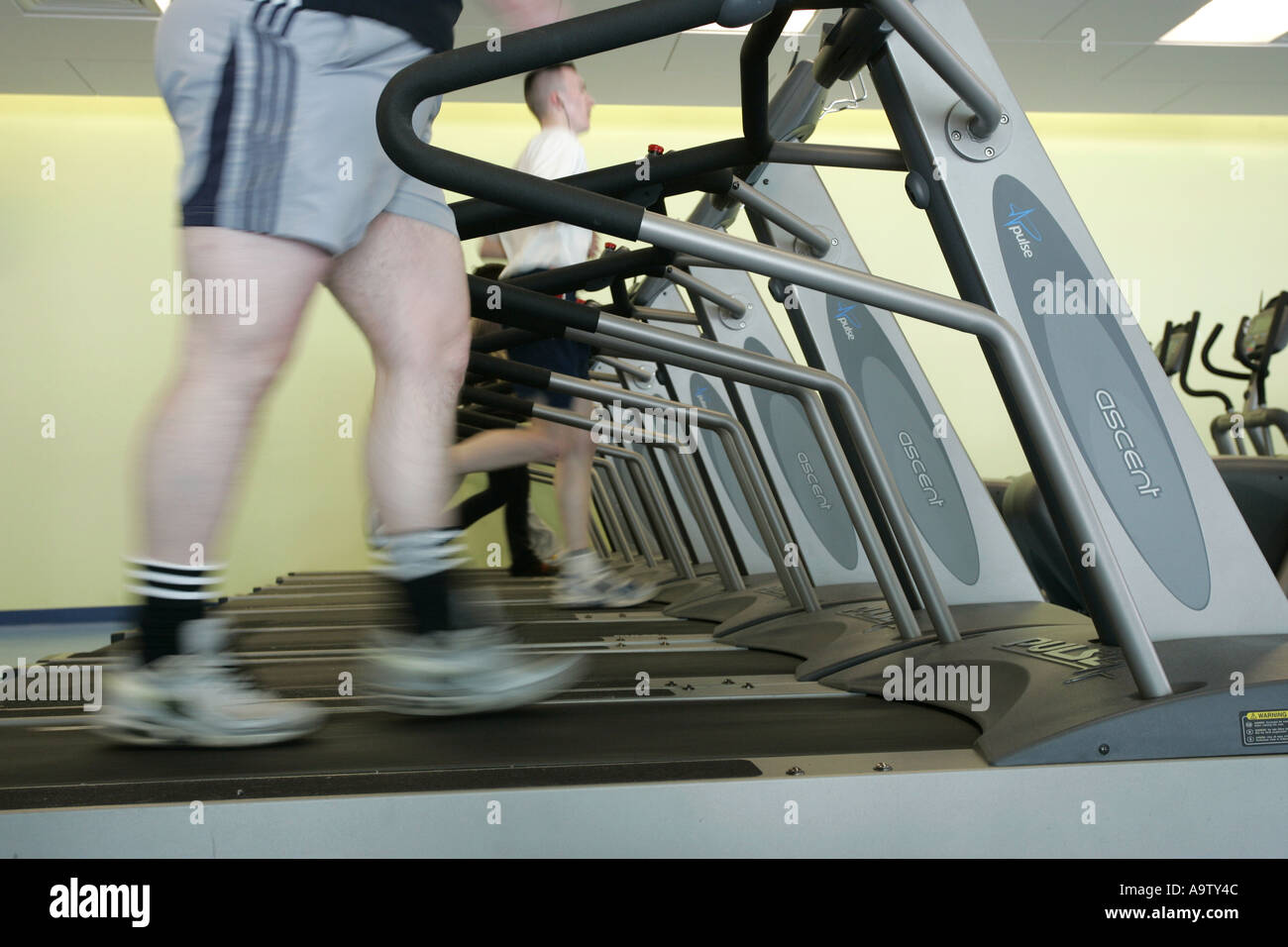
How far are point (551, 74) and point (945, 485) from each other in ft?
5.36

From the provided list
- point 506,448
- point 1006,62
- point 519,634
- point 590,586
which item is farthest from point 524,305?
point 1006,62

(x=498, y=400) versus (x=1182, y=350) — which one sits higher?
(x=1182, y=350)

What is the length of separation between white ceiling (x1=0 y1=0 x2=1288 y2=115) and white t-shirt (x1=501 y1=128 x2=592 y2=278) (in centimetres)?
183

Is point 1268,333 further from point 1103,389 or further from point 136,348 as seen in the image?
point 136,348

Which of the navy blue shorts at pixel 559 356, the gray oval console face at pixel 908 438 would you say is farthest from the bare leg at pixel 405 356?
the navy blue shorts at pixel 559 356

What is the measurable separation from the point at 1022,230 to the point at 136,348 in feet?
18.3

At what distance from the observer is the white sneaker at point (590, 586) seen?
3291 millimetres

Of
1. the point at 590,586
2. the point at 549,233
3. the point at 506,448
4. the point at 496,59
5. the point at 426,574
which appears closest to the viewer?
the point at 496,59

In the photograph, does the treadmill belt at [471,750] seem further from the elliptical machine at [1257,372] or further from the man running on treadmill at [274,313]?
the elliptical machine at [1257,372]
